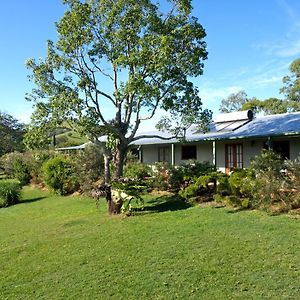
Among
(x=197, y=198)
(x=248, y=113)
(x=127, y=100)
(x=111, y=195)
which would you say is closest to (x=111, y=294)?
(x=111, y=195)

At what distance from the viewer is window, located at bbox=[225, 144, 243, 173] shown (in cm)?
2092

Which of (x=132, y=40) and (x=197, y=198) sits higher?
(x=132, y=40)

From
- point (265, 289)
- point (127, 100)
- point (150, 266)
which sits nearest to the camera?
point (265, 289)

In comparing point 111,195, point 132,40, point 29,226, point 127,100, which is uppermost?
point 132,40

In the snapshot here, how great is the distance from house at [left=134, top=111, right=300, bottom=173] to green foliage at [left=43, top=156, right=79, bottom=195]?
17.9ft

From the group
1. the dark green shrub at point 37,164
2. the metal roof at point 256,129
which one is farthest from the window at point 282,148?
the dark green shrub at point 37,164

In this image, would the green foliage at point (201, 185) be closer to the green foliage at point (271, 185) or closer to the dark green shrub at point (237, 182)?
the dark green shrub at point (237, 182)

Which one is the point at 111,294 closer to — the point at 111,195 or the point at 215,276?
the point at 215,276

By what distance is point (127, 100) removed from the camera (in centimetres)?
1577

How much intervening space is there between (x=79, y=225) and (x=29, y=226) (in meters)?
2.45

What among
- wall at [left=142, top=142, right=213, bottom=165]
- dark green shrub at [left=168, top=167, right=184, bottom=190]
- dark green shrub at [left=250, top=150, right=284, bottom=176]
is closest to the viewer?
dark green shrub at [left=250, top=150, right=284, bottom=176]

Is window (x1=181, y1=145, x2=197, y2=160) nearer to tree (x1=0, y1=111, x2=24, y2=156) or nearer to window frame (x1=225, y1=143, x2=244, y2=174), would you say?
window frame (x1=225, y1=143, x2=244, y2=174)

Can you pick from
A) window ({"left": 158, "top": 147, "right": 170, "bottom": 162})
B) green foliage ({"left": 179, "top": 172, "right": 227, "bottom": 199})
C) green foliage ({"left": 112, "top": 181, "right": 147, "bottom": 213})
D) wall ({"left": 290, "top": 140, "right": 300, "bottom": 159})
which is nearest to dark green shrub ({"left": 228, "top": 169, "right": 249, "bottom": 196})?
green foliage ({"left": 179, "top": 172, "right": 227, "bottom": 199})

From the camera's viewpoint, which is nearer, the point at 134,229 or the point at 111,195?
the point at 134,229
